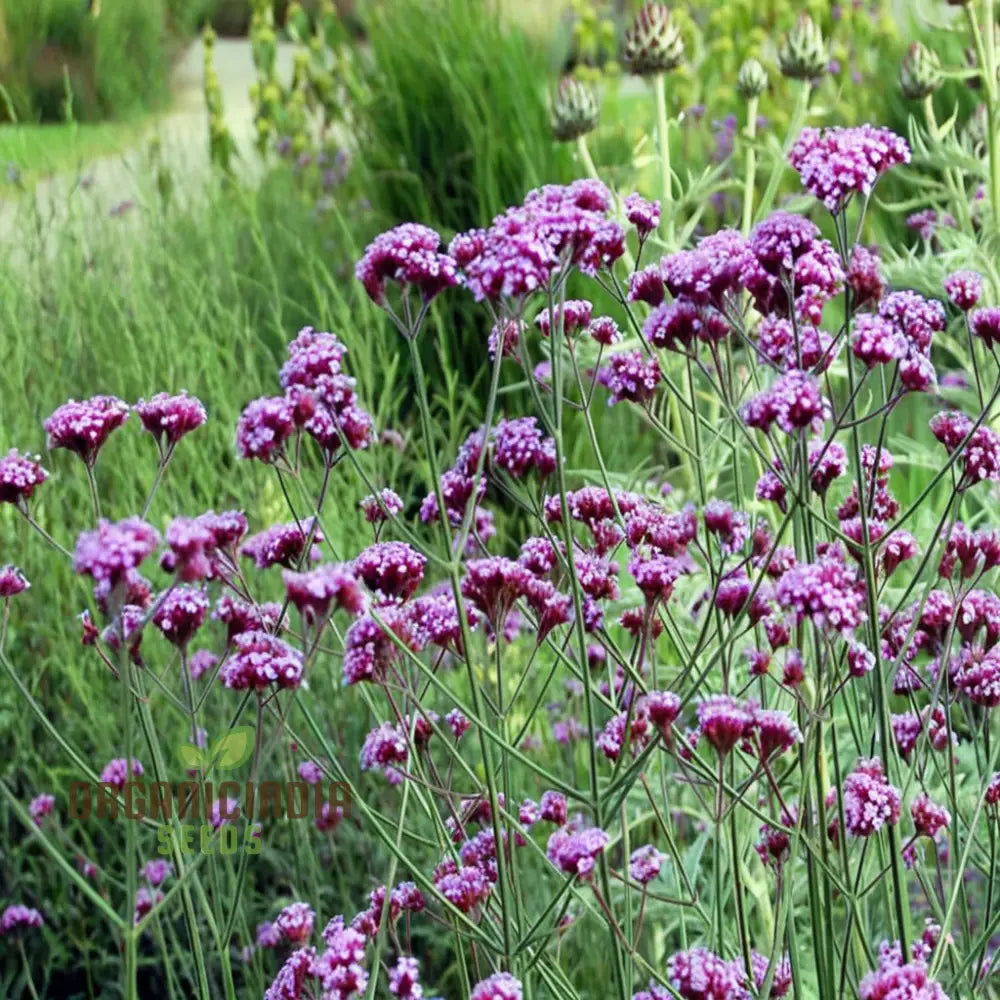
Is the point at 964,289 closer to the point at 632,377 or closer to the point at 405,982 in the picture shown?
the point at 632,377

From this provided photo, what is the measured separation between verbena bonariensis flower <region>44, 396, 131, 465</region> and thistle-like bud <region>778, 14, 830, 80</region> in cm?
182

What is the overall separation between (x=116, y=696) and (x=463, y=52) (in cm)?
251

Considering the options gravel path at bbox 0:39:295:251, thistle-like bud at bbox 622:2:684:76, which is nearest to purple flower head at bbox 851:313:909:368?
thistle-like bud at bbox 622:2:684:76

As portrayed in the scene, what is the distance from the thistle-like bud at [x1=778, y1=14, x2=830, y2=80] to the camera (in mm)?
2797

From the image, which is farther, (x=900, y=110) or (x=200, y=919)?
(x=900, y=110)

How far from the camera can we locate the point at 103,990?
261 centimetres

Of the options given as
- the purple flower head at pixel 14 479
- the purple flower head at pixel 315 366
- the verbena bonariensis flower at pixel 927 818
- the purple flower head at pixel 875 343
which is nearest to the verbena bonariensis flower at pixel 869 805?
the verbena bonariensis flower at pixel 927 818

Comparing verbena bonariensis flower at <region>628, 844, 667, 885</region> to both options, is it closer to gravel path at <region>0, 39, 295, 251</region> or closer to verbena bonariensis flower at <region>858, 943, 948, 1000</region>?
verbena bonariensis flower at <region>858, 943, 948, 1000</region>

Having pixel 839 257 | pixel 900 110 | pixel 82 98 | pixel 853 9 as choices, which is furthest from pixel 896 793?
pixel 82 98

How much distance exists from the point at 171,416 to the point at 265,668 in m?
0.30

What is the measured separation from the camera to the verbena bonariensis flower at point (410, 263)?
1321 millimetres

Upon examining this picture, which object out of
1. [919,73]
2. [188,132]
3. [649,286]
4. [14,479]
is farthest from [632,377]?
[188,132]

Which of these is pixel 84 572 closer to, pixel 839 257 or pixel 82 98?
pixel 839 257

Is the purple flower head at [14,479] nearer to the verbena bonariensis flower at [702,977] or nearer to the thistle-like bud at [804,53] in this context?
the verbena bonariensis flower at [702,977]
